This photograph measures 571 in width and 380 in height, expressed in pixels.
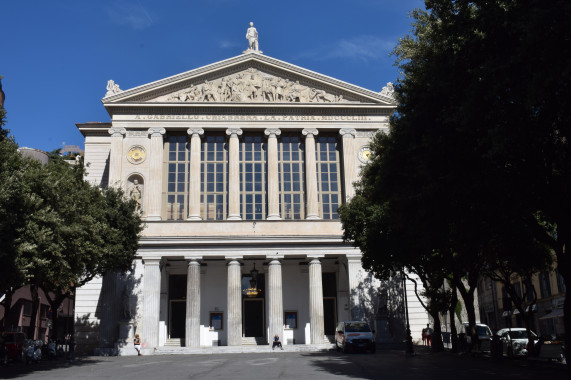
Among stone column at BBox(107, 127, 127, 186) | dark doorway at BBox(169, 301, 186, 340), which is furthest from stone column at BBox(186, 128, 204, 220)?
dark doorway at BBox(169, 301, 186, 340)

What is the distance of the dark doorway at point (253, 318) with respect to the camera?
40.2 meters

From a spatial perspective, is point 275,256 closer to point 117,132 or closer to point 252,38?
point 117,132

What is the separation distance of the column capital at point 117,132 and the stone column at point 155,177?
1843 mm

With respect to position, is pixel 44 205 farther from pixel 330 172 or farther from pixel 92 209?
pixel 330 172

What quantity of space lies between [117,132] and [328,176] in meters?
15.3

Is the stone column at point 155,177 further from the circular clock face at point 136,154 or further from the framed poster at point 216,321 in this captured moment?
the framed poster at point 216,321

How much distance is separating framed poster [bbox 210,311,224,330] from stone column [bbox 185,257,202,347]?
3292 mm

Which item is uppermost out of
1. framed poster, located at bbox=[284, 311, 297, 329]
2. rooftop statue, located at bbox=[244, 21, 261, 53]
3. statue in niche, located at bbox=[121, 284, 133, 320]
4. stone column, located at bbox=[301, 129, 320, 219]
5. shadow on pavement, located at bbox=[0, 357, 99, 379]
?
rooftop statue, located at bbox=[244, 21, 261, 53]

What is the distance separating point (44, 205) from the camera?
72.1 ft

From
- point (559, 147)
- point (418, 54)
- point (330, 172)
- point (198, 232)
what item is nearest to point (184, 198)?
point (198, 232)

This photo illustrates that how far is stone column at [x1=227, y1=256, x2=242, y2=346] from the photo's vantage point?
36.0 meters

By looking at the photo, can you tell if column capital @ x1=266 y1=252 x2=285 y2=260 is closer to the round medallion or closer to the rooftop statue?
the round medallion

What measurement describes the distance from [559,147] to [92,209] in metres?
21.2

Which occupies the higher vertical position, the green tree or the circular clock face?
the circular clock face
